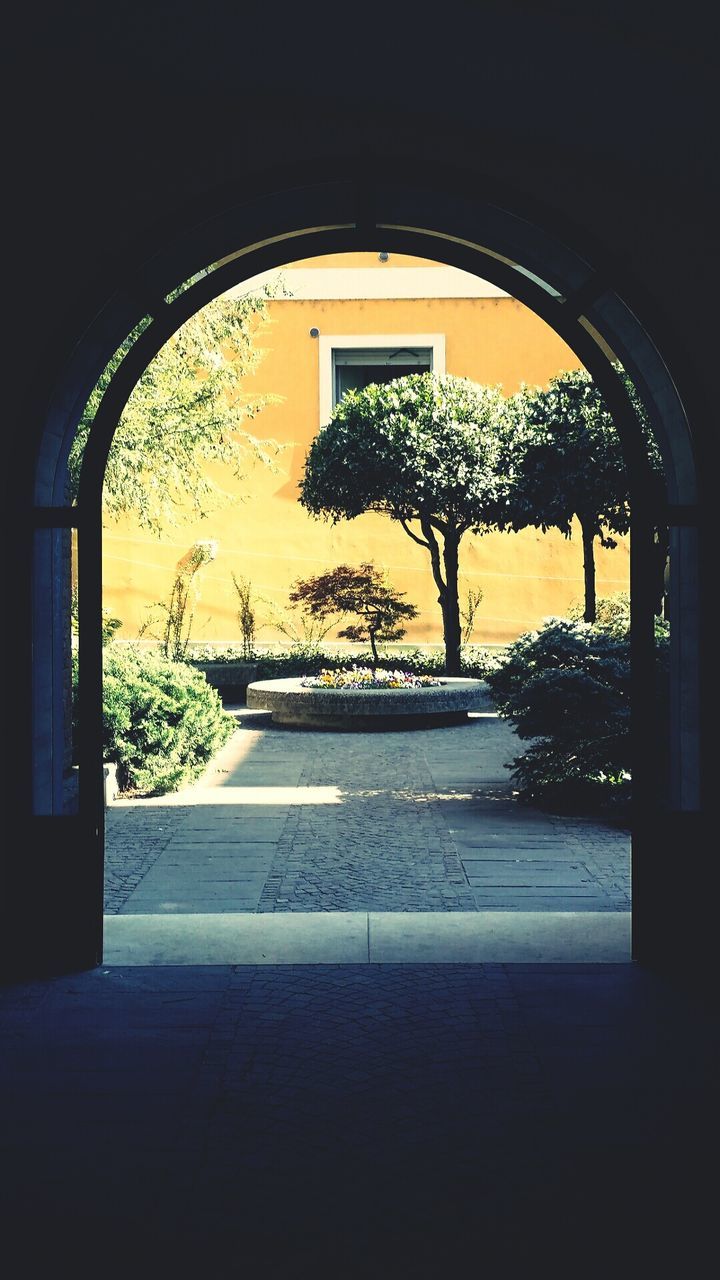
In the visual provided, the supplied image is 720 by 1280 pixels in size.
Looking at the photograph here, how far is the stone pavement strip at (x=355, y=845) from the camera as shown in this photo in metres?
6.17

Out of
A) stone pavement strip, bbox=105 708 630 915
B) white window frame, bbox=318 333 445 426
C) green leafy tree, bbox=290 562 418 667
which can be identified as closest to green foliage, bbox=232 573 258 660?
green leafy tree, bbox=290 562 418 667

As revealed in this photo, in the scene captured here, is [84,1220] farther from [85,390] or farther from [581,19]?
[581,19]

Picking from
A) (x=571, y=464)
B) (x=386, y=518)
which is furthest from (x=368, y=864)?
(x=386, y=518)

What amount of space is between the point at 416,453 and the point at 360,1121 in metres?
11.8

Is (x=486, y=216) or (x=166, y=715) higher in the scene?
(x=486, y=216)

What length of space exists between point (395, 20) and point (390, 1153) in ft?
12.8

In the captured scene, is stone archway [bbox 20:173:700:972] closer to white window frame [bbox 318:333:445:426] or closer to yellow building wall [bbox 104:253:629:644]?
yellow building wall [bbox 104:253:629:644]

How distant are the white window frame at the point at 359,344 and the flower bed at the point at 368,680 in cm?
486

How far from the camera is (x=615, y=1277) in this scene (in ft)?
8.73

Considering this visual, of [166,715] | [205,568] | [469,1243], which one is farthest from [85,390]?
[205,568]

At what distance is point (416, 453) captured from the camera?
14680 millimetres

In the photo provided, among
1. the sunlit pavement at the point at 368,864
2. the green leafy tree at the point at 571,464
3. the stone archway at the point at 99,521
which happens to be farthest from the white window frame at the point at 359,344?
the stone archway at the point at 99,521

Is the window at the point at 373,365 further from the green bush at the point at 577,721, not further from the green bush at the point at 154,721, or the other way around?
the green bush at the point at 577,721

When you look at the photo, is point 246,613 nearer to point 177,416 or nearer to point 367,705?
point 367,705
